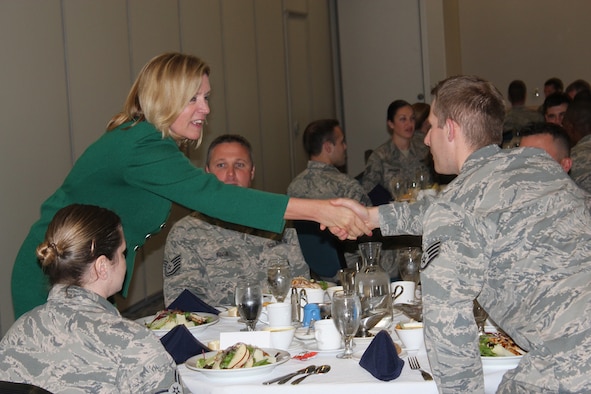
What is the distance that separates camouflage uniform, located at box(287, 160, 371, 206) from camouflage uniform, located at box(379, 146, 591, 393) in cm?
360

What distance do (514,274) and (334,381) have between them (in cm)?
55

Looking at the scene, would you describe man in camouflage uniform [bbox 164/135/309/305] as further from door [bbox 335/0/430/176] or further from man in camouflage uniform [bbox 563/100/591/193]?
door [bbox 335/0/430/176]

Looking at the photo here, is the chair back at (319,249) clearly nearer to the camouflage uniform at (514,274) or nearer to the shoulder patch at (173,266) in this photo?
the shoulder patch at (173,266)

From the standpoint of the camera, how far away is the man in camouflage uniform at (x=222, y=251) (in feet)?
12.0

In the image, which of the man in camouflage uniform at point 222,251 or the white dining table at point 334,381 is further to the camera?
the man in camouflage uniform at point 222,251

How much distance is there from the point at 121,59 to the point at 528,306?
4.78 meters

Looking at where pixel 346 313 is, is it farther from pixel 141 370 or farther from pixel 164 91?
pixel 164 91

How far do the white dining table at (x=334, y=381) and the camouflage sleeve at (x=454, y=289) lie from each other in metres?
0.17

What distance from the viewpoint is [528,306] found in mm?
1872

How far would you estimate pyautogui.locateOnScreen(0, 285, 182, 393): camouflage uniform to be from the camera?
1986 mm

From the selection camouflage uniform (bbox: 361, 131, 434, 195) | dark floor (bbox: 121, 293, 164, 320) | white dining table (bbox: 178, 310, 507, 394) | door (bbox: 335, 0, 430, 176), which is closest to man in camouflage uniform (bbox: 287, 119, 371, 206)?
camouflage uniform (bbox: 361, 131, 434, 195)

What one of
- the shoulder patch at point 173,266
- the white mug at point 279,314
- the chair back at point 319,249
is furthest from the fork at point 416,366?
the chair back at point 319,249

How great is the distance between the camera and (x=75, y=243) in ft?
7.22

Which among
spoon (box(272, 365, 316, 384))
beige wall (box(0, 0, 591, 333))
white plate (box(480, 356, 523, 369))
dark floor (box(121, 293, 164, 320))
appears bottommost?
dark floor (box(121, 293, 164, 320))
